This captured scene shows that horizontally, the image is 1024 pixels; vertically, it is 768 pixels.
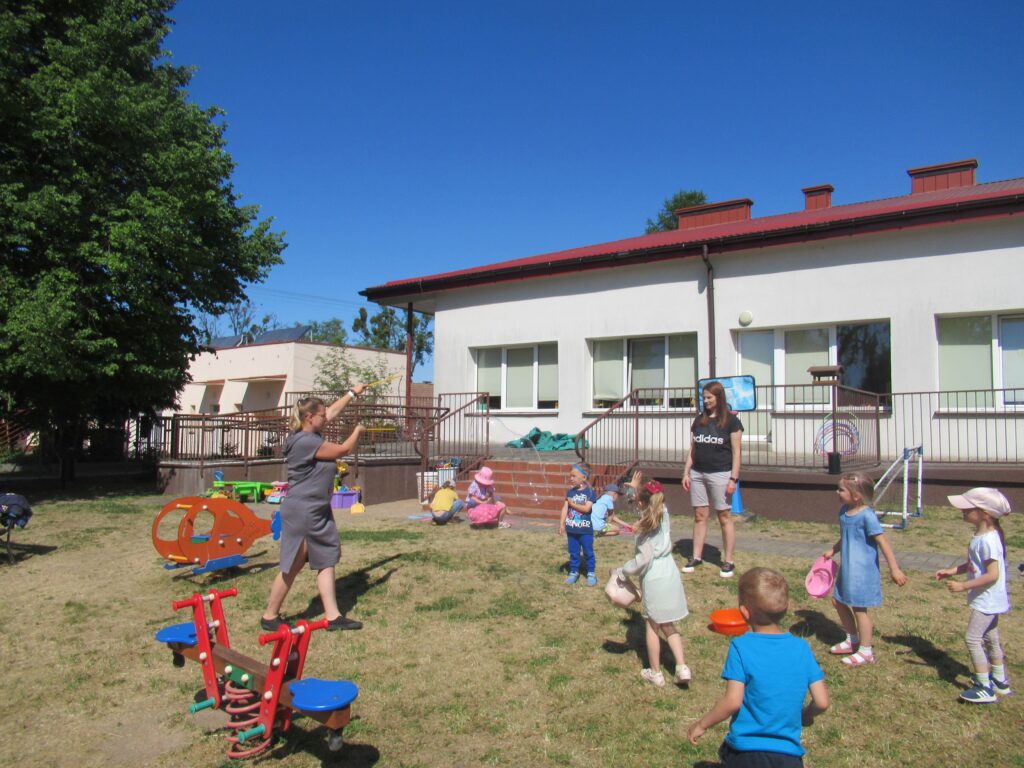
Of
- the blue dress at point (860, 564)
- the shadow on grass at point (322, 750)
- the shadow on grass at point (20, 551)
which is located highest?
the blue dress at point (860, 564)

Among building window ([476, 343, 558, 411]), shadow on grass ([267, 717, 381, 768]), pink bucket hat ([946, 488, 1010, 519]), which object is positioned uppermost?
building window ([476, 343, 558, 411])

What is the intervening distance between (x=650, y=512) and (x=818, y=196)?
15.8 meters

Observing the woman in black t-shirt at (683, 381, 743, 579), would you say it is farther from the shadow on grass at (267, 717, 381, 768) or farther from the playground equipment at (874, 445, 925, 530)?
the shadow on grass at (267, 717, 381, 768)

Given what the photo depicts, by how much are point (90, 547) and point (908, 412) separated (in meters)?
11.6

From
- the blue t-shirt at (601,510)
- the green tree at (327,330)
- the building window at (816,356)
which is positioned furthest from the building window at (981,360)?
the green tree at (327,330)

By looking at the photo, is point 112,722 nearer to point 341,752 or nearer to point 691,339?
point 341,752

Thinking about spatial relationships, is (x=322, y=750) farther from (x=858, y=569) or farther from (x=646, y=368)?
(x=646, y=368)

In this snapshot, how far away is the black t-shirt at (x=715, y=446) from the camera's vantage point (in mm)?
6762

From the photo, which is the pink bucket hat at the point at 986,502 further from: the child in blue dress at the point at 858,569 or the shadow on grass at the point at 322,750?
the shadow on grass at the point at 322,750

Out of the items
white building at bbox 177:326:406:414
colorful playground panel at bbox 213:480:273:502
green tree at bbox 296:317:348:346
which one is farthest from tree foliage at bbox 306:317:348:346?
colorful playground panel at bbox 213:480:273:502

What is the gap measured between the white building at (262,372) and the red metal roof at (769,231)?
1382 cm

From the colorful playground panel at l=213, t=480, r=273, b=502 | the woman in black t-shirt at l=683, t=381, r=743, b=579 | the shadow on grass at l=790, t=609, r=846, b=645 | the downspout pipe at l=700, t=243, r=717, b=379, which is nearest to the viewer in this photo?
the shadow on grass at l=790, t=609, r=846, b=645

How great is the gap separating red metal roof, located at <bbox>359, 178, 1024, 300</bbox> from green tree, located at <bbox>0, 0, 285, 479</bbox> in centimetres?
483

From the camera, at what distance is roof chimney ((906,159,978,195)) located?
52.3 ft
